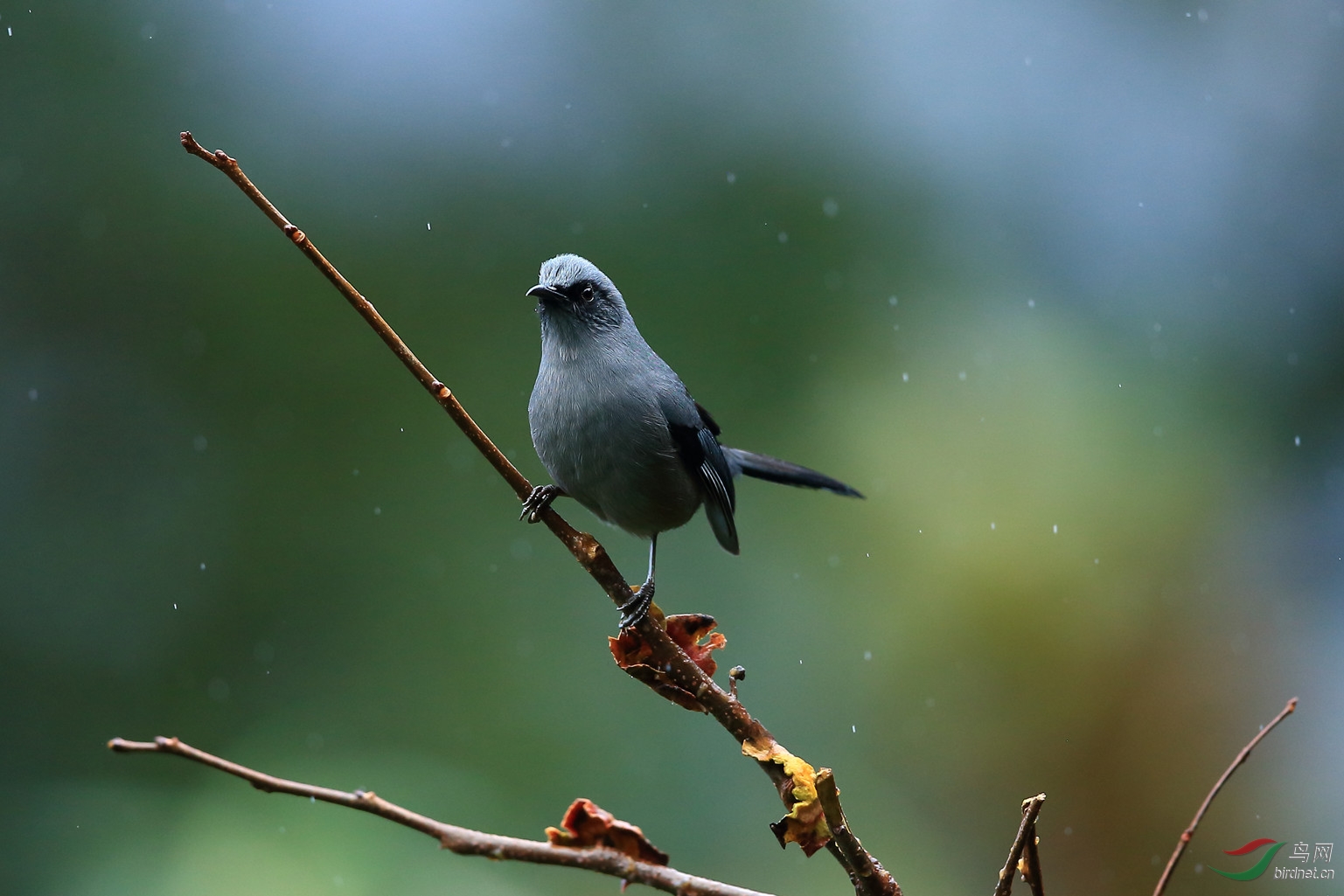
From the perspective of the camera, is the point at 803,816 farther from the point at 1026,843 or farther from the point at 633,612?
the point at 633,612

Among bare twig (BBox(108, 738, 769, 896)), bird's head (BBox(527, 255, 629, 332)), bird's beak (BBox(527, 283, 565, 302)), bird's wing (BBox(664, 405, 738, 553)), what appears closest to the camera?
bare twig (BBox(108, 738, 769, 896))

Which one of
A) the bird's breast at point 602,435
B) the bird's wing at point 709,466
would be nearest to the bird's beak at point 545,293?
the bird's breast at point 602,435

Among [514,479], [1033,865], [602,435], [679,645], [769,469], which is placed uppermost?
[769,469]

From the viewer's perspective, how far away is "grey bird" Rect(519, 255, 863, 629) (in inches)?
69.6

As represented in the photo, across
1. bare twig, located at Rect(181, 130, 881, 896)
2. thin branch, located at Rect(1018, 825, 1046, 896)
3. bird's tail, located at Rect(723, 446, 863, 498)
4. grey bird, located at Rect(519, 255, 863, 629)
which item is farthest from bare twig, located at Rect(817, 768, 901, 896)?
bird's tail, located at Rect(723, 446, 863, 498)

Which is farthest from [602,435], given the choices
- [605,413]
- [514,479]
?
[514,479]

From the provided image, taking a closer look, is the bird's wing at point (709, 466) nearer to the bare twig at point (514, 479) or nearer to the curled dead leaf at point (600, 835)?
the bare twig at point (514, 479)

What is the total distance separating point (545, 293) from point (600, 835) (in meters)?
1.05

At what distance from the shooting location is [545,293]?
1698mm

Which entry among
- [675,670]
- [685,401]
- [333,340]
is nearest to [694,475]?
[685,401]

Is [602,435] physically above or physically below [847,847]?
above

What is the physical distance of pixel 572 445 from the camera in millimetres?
1767

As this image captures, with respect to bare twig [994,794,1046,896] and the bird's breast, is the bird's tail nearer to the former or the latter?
the bird's breast

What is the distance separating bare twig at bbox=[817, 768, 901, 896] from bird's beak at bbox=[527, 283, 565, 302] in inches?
38.0
